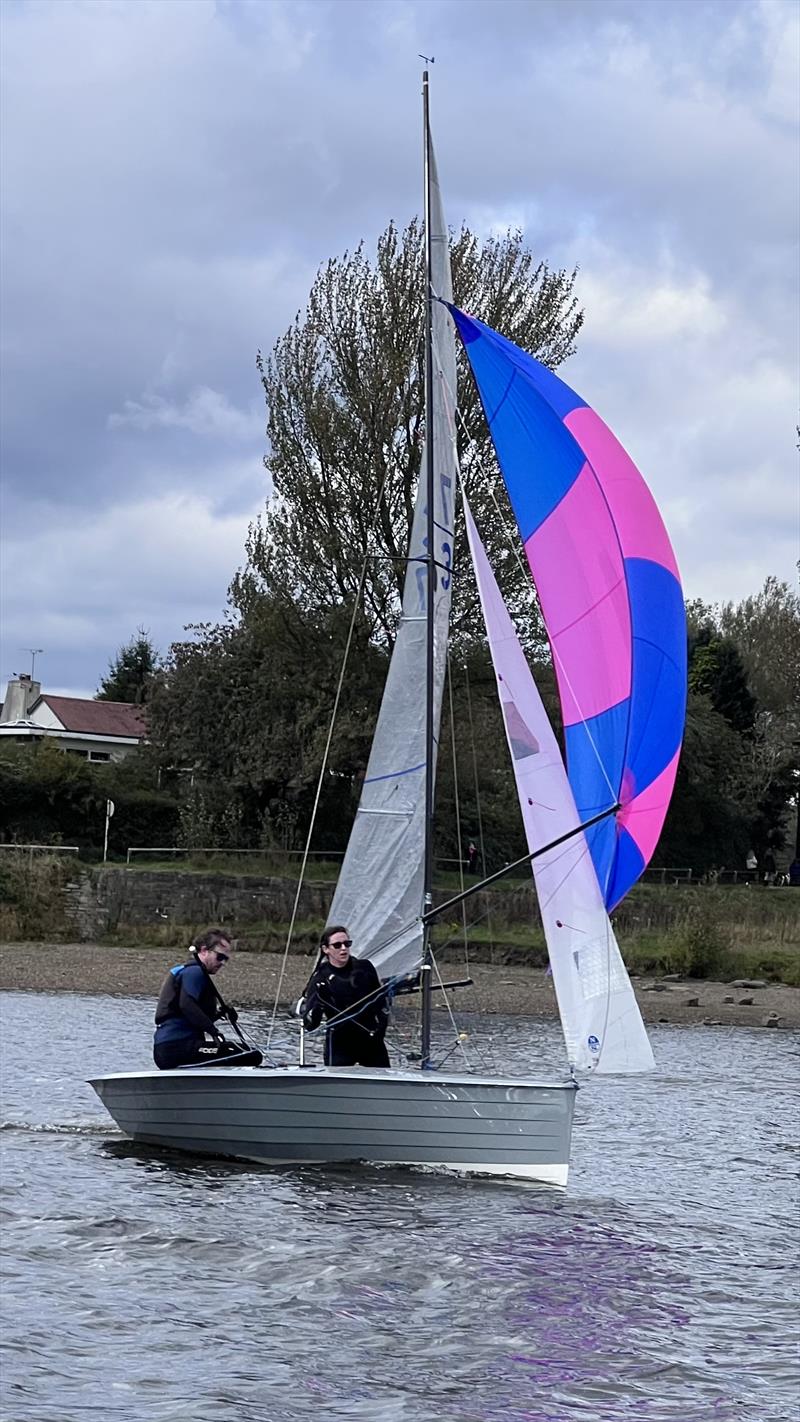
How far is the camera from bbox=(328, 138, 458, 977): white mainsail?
46.8 feet

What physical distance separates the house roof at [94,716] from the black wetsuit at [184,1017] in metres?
55.7

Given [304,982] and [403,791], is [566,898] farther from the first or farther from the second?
[304,982]

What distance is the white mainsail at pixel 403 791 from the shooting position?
14.3 m

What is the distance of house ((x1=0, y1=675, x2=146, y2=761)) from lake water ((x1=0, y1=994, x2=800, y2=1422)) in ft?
172

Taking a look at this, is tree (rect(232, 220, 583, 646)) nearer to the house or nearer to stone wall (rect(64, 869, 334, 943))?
stone wall (rect(64, 869, 334, 943))

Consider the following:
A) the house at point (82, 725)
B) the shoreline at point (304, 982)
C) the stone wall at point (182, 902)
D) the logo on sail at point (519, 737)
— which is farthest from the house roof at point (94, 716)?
the logo on sail at point (519, 737)

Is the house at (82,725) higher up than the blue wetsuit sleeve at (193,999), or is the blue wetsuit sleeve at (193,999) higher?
the house at (82,725)

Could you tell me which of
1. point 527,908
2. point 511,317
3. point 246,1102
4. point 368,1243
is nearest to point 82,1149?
point 246,1102

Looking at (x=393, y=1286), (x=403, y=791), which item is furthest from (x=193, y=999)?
(x=393, y=1286)

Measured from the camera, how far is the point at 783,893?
46.2 m

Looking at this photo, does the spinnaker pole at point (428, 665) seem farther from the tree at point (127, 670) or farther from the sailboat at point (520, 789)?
the tree at point (127, 670)

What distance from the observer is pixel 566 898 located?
1356 cm

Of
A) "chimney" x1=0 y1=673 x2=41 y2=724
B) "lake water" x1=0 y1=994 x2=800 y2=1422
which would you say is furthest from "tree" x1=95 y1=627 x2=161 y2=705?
"lake water" x1=0 y1=994 x2=800 y2=1422

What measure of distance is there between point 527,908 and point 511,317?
14.8 metres
